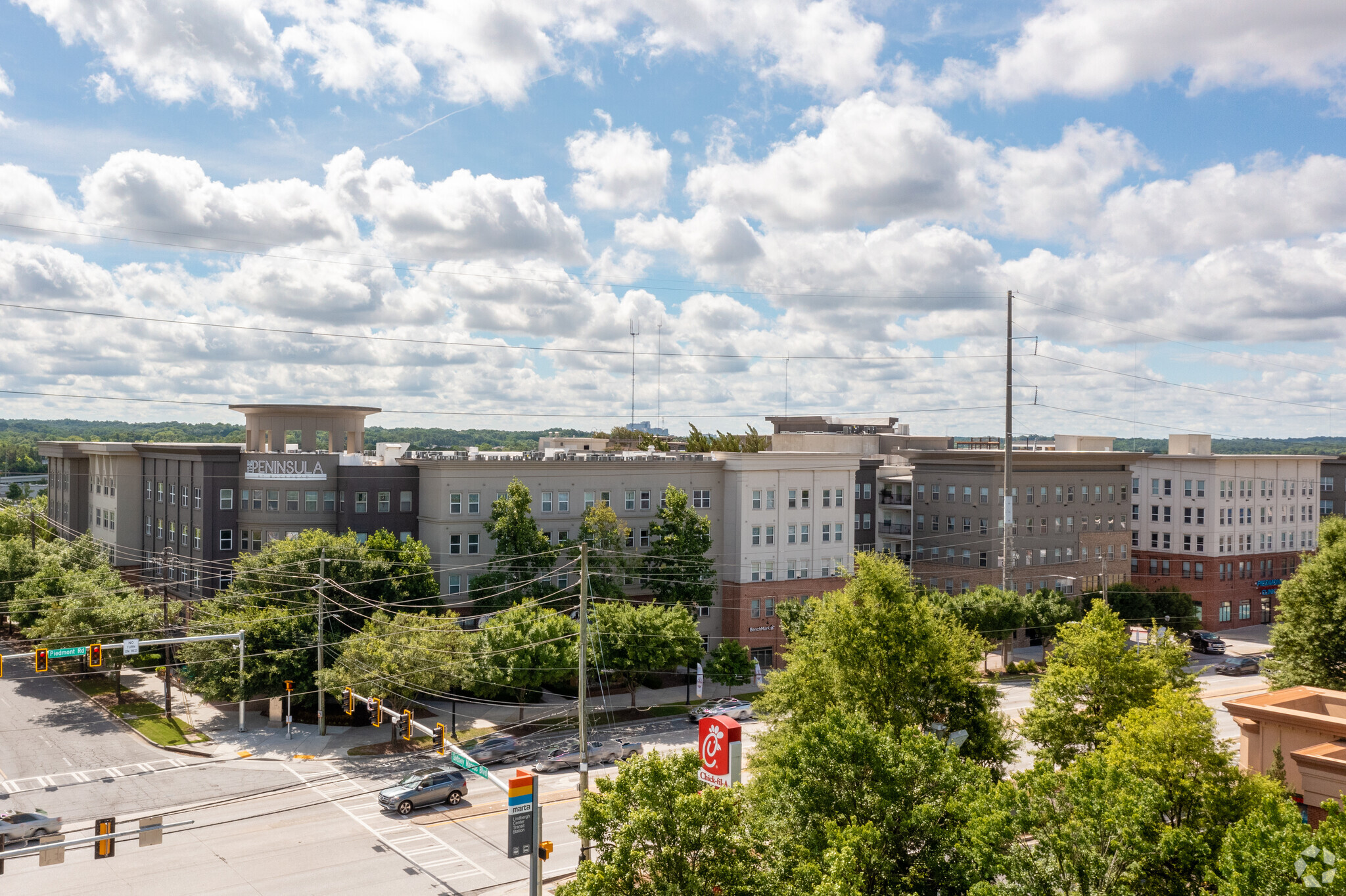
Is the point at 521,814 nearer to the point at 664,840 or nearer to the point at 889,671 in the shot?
the point at 664,840

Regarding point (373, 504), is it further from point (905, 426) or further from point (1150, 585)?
point (1150, 585)

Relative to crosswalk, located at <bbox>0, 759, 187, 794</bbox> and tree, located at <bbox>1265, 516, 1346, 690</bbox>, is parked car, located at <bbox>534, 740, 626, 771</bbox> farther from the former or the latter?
tree, located at <bbox>1265, 516, 1346, 690</bbox>

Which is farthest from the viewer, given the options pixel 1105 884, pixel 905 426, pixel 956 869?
pixel 905 426

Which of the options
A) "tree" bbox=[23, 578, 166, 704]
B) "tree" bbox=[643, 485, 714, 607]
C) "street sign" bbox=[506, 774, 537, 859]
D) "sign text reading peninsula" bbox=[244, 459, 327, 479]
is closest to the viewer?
"street sign" bbox=[506, 774, 537, 859]

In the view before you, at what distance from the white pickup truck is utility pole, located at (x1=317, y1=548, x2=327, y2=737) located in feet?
42.3

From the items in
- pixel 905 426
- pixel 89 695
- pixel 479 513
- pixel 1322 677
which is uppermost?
pixel 905 426

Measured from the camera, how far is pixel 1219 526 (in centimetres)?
9644

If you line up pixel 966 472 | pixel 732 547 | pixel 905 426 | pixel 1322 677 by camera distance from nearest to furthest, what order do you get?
1. pixel 1322 677
2. pixel 732 547
3. pixel 966 472
4. pixel 905 426

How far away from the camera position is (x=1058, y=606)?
248 feet

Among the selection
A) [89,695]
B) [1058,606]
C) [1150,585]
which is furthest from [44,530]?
[1150,585]

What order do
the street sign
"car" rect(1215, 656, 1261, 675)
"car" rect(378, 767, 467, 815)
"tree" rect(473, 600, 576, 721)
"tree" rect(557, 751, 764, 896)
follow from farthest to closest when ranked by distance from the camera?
1. "car" rect(1215, 656, 1261, 675)
2. "tree" rect(473, 600, 576, 721)
3. "car" rect(378, 767, 467, 815)
4. the street sign
5. "tree" rect(557, 751, 764, 896)

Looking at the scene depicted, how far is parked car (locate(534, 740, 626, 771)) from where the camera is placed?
4709cm

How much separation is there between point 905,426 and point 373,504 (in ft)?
236

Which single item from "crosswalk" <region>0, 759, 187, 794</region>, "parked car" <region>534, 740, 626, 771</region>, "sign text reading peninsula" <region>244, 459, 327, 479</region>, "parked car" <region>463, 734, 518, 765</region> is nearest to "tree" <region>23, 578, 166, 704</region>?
"crosswalk" <region>0, 759, 187, 794</region>
